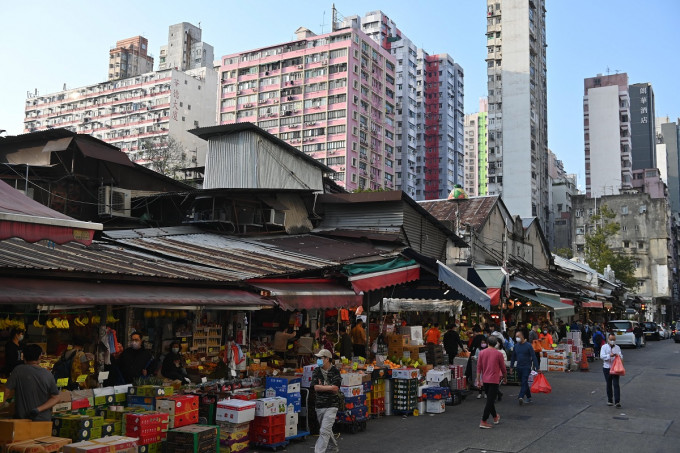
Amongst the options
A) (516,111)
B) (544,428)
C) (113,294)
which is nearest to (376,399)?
(544,428)

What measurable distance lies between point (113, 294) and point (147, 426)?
2132 millimetres

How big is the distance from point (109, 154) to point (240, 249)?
1040 cm

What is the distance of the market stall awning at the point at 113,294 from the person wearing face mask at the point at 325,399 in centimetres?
206

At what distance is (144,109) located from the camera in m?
94.7

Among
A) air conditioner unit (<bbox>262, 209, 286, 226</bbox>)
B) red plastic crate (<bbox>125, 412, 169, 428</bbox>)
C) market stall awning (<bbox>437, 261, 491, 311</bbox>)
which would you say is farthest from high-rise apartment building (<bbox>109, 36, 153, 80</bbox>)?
red plastic crate (<bbox>125, 412, 169, 428</bbox>)

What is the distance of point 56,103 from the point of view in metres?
106

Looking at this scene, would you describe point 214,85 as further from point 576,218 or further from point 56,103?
point 576,218

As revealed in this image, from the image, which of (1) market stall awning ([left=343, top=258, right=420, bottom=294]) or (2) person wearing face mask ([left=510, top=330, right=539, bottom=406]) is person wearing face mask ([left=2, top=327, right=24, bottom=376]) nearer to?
(1) market stall awning ([left=343, top=258, right=420, bottom=294])

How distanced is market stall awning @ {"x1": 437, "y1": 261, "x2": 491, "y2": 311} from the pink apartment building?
63941 mm

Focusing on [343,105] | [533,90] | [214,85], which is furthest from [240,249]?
[214,85]

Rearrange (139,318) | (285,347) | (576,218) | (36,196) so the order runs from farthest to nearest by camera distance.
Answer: (576,218) → (36,196) → (285,347) → (139,318)

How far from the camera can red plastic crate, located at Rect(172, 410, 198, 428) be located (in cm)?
934

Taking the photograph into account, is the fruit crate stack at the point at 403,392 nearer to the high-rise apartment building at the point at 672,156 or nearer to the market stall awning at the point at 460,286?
the market stall awning at the point at 460,286

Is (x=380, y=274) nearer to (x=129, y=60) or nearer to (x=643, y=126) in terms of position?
(x=129, y=60)
